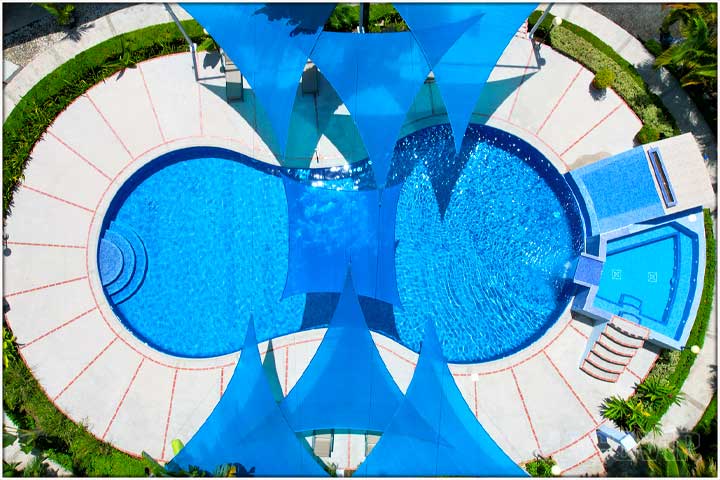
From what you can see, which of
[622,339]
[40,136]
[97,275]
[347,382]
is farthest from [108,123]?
[622,339]

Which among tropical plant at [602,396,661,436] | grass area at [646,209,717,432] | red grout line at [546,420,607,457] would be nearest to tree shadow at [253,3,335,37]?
grass area at [646,209,717,432]

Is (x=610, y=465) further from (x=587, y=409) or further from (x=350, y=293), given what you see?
(x=350, y=293)

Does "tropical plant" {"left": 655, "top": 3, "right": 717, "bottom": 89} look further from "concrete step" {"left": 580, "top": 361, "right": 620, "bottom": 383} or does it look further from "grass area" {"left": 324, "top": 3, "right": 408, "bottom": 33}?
"concrete step" {"left": 580, "top": 361, "right": 620, "bottom": 383}

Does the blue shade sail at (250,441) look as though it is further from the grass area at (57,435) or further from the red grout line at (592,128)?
the red grout line at (592,128)

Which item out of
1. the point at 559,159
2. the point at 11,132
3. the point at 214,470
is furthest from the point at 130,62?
the point at 559,159

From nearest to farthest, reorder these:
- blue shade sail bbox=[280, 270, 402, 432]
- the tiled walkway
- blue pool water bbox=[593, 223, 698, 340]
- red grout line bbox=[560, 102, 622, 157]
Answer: blue shade sail bbox=[280, 270, 402, 432] < the tiled walkway < blue pool water bbox=[593, 223, 698, 340] < red grout line bbox=[560, 102, 622, 157]

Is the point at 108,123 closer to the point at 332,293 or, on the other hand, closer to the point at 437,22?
the point at 332,293

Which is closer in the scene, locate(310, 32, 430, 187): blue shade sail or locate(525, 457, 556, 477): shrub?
locate(310, 32, 430, 187): blue shade sail
